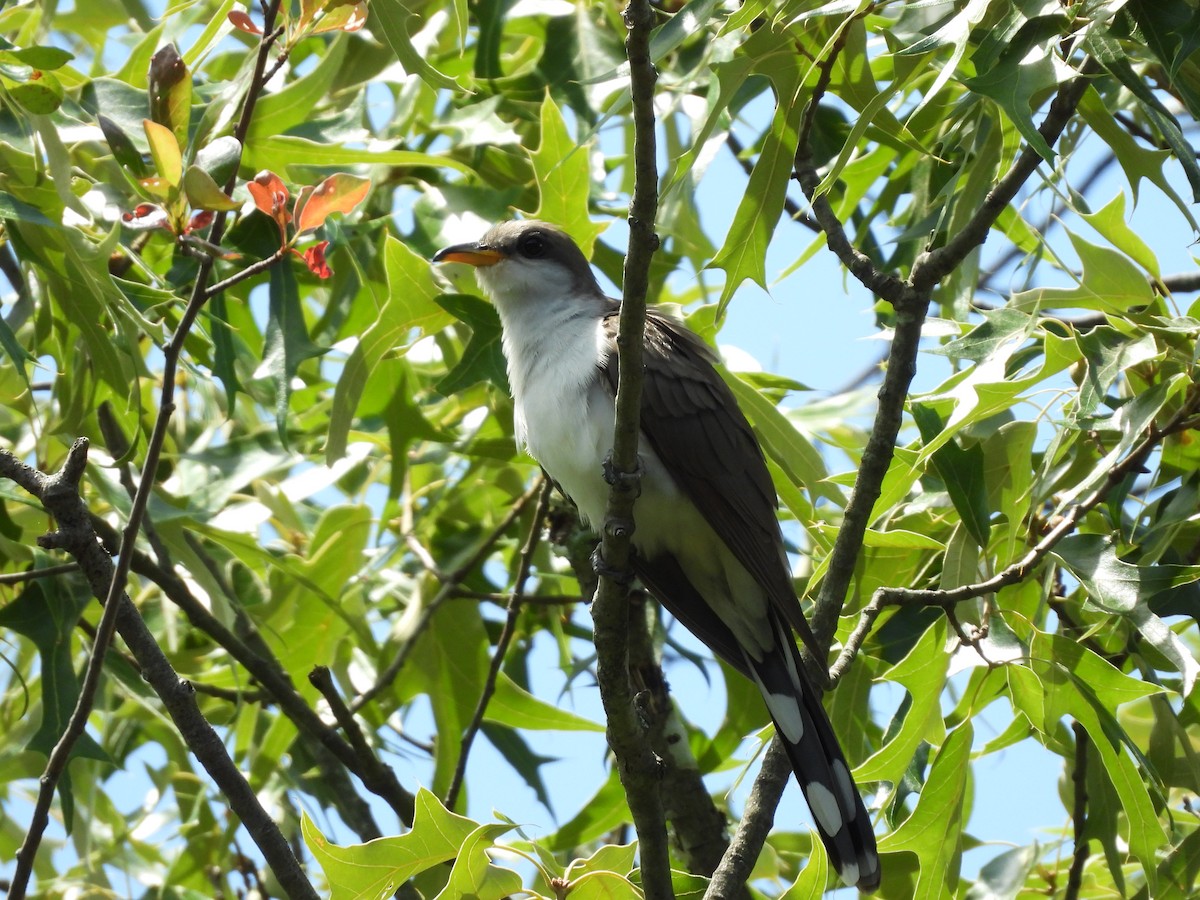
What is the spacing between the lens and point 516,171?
17.2 feet

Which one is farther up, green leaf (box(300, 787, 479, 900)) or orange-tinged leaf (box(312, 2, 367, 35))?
orange-tinged leaf (box(312, 2, 367, 35))

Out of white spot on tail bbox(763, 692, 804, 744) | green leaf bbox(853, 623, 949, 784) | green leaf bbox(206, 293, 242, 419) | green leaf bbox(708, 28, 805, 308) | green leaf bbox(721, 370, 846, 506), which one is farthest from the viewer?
green leaf bbox(721, 370, 846, 506)

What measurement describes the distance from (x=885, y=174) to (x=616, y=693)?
2.62m

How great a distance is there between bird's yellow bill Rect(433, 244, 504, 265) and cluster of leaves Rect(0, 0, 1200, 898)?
0.13 metres

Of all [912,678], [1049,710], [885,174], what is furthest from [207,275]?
[885,174]

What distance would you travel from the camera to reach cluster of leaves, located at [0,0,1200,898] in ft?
10.9

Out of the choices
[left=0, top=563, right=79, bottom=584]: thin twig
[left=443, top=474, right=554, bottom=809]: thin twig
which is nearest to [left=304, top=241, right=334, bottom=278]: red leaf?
[left=0, top=563, right=79, bottom=584]: thin twig

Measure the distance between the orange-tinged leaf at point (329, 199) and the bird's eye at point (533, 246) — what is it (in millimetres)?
1437

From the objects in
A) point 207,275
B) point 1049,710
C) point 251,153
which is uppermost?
point 251,153

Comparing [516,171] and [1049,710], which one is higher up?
[516,171]

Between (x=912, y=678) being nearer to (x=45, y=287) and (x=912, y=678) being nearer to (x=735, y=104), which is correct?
(x=735, y=104)

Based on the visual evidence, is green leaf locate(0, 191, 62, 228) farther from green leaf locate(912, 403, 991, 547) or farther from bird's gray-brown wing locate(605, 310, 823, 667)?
green leaf locate(912, 403, 991, 547)

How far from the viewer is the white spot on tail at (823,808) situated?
384cm

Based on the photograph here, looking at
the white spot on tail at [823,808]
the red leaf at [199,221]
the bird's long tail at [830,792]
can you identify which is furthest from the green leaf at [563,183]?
the white spot on tail at [823,808]
